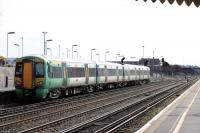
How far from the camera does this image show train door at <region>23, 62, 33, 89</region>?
28.6 metres

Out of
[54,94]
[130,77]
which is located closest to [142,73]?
[130,77]

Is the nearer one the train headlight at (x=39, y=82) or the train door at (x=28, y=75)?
the train headlight at (x=39, y=82)

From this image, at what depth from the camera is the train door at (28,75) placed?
2861 cm

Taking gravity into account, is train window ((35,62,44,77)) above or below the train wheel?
above

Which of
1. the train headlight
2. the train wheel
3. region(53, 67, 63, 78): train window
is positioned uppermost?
region(53, 67, 63, 78): train window

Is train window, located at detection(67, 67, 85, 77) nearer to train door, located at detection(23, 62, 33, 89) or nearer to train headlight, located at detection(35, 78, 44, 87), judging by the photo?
train door, located at detection(23, 62, 33, 89)

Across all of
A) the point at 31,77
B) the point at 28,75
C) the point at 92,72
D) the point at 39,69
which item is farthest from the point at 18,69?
the point at 92,72

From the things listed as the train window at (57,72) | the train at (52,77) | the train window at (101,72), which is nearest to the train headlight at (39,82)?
the train at (52,77)

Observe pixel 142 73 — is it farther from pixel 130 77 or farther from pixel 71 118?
pixel 71 118

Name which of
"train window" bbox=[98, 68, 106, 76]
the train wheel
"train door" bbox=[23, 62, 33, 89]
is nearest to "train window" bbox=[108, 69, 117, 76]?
"train window" bbox=[98, 68, 106, 76]

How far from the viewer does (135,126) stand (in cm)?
1805

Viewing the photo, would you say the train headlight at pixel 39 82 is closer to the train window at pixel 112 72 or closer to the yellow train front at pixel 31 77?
the yellow train front at pixel 31 77

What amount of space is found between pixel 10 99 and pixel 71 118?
410 inches

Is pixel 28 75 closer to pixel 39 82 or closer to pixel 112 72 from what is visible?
pixel 39 82
